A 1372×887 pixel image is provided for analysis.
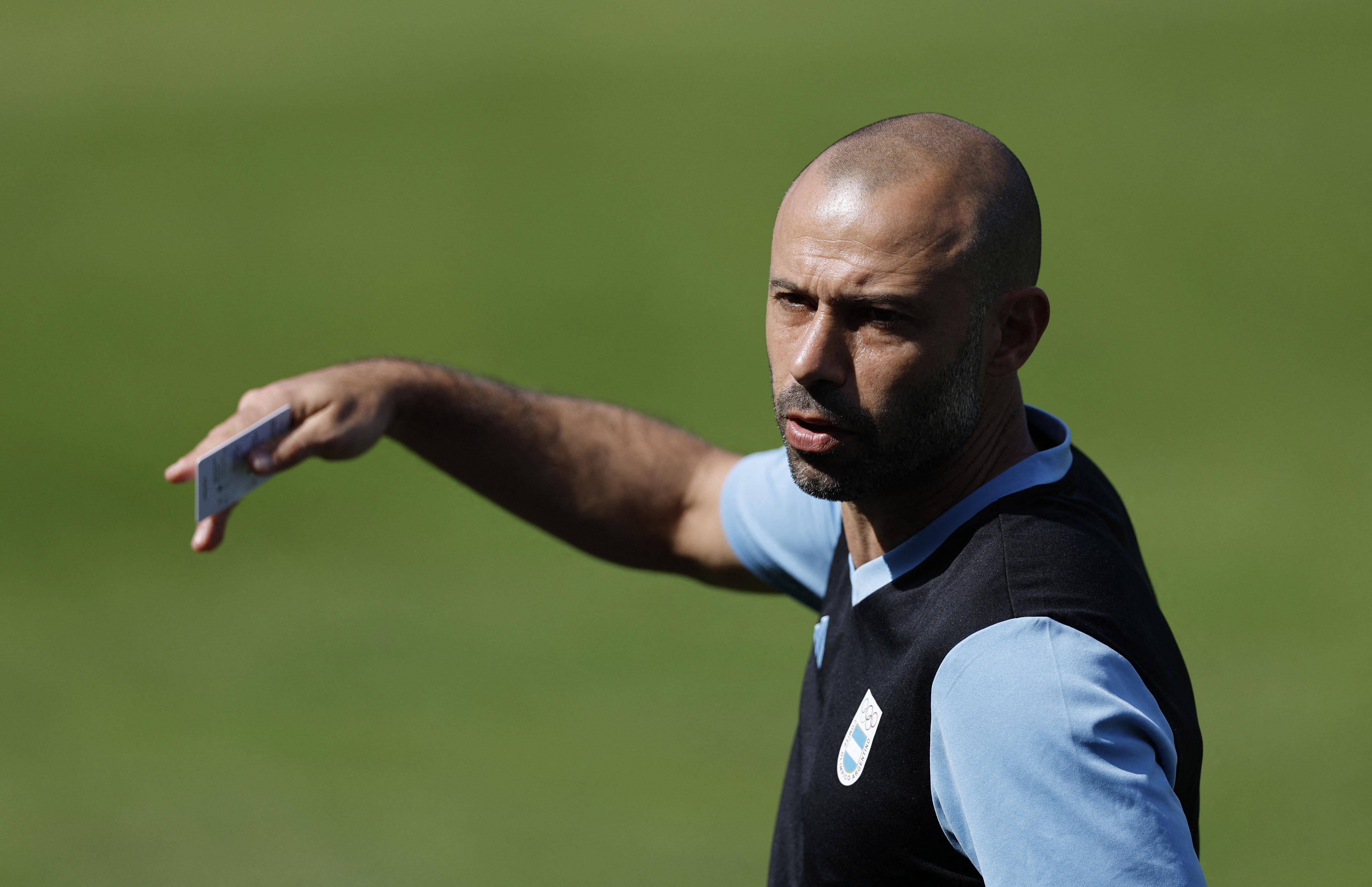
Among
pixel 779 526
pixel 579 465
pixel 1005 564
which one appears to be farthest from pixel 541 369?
pixel 1005 564

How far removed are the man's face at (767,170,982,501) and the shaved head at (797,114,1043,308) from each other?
17mm

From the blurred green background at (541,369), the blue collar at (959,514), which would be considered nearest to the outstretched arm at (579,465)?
the blue collar at (959,514)

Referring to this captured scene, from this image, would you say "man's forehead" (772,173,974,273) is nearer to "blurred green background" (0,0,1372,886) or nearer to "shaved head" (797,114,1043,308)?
"shaved head" (797,114,1043,308)

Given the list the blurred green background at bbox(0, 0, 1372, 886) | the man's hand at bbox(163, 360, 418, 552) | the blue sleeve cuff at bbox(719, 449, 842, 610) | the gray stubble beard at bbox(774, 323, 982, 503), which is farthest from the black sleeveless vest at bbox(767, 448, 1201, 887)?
the blurred green background at bbox(0, 0, 1372, 886)

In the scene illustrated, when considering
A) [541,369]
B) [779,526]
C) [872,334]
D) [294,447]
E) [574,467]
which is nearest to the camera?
[872,334]

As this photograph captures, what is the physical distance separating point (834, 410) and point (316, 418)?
3.97ft

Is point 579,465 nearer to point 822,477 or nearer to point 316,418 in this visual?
point 316,418

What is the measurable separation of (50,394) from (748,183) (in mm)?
5879

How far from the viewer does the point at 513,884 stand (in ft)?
21.2

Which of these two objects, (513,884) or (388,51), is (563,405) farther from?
(388,51)

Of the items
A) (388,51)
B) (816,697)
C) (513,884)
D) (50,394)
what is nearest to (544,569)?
(513,884)

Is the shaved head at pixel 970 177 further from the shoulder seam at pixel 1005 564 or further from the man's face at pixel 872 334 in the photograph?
the shoulder seam at pixel 1005 564

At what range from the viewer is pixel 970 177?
242 cm

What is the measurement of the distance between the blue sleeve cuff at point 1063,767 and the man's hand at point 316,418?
146 cm
